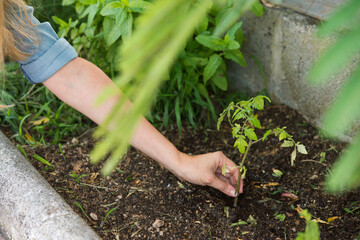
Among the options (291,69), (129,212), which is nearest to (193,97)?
(291,69)

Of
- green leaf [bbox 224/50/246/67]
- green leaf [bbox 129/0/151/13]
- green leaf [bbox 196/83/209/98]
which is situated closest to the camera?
green leaf [bbox 129/0/151/13]

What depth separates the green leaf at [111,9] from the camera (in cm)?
198

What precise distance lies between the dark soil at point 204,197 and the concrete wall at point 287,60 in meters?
0.16

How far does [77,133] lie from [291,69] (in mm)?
1237

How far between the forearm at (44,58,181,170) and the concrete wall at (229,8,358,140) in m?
0.84

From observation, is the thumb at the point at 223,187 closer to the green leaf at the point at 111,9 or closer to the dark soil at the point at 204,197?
the dark soil at the point at 204,197

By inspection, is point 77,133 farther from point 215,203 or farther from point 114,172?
point 215,203

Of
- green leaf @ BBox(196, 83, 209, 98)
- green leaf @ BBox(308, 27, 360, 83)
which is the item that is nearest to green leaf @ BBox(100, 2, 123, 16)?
green leaf @ BBox(196, 83, 209, 98)

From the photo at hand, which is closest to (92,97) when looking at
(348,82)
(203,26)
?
(203,26)

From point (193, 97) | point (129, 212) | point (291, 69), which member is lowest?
point (129, 212)

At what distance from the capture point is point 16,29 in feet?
5.26

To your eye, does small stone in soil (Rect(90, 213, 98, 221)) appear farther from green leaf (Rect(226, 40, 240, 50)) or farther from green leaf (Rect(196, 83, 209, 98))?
green leaf (Rect(226, 40, 240, 50))

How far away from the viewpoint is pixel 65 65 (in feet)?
5.75

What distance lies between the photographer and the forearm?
1.74 metres
